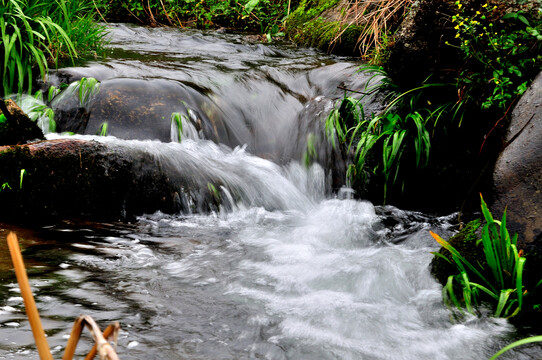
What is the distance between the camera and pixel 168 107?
15.9 feet

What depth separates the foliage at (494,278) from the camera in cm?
249

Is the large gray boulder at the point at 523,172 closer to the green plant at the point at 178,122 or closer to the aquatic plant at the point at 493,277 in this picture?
the aquatic plant at the point at 493,277

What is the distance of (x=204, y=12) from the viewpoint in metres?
10.4

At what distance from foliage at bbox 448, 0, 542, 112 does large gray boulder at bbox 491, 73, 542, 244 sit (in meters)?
0.32

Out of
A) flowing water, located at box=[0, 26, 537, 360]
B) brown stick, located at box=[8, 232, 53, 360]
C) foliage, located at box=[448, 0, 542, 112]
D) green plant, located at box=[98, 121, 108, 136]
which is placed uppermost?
foliage, located at box=[448, 0, 542, 112]

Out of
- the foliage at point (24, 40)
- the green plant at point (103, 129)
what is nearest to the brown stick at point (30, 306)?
the green plant at point (103, 129)

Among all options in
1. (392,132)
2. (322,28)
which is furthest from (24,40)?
(322,28)

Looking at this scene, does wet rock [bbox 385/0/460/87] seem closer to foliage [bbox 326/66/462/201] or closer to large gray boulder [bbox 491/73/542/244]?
foliage [bbox 326/66/462/201]

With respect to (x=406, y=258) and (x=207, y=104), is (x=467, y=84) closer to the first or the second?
(x=406, y=258)

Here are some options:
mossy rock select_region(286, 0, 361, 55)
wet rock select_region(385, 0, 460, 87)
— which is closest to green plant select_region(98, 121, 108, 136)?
wet rock select_region(385, 0, 460, 87)

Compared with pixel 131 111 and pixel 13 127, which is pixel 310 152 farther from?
pixel 13 127

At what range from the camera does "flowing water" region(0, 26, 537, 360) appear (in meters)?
2.13

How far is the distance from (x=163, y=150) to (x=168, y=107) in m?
0.92

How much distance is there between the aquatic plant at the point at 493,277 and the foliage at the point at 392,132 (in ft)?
4.98
